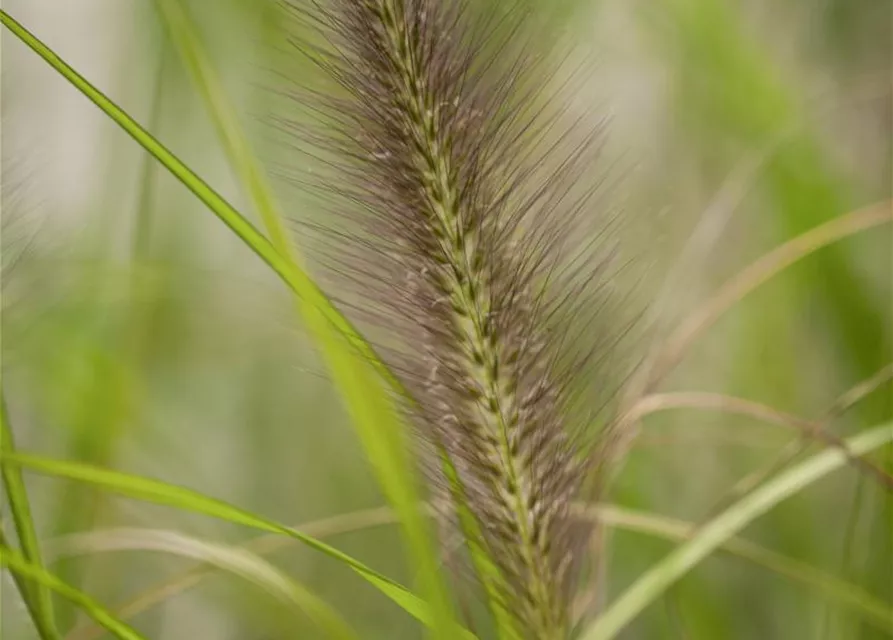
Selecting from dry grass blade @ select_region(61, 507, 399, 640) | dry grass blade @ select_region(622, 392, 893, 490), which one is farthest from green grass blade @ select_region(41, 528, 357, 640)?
dry grass blade @ select_region(622, 392, 893, 490)

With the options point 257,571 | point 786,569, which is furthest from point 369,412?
point 786,569

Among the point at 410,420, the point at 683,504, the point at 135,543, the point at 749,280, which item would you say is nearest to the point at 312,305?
the point at 410,420

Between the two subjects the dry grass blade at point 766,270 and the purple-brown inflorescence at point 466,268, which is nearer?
the purple-brown inflorescence at point 466,268

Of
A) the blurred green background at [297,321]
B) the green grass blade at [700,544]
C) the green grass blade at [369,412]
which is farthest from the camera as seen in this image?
the blurred green background at [297,321]

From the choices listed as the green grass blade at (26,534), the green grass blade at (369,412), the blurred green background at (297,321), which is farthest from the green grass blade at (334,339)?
the blurred green background at (297,321)

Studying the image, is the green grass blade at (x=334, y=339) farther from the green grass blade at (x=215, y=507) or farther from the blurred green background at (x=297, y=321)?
the blurred green background at (x=297, y=321)

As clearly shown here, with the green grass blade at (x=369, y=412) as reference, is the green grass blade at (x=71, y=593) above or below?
below

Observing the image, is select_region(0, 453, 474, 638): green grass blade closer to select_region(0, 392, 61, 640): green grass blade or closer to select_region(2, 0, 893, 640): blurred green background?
select_region(0, 392, 61, 640): green grass blade
